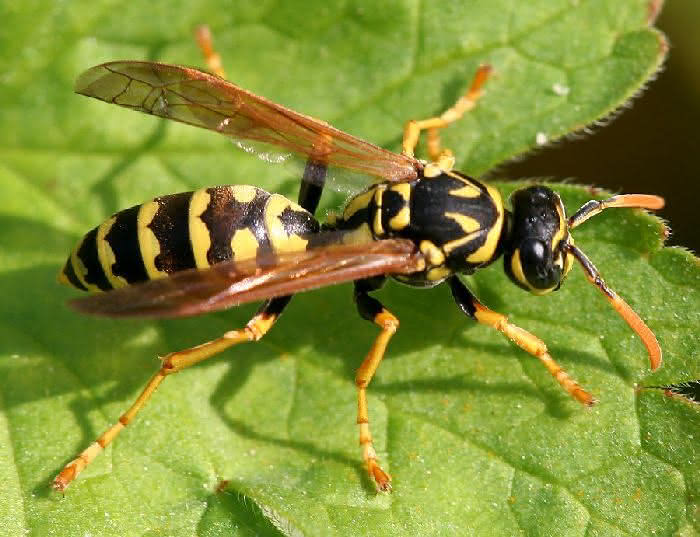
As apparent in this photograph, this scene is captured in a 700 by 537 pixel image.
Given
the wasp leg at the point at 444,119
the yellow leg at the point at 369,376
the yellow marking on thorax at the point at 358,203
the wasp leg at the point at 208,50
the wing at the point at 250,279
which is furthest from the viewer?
the wasp leg at the point at 208,50

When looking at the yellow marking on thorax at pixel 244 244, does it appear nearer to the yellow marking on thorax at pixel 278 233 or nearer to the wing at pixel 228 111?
the yellow marking on thorax at pixel 278 233

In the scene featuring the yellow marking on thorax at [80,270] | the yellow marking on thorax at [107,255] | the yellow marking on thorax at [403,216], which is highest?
the yellow marking on thorax at [403,216]

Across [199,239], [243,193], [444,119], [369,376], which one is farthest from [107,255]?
[444,119]

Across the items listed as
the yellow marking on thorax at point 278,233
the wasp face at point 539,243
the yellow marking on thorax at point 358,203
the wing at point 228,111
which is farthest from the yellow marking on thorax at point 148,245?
the wasp face at point 539,243

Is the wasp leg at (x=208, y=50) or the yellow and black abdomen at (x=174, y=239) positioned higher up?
the wasp leg at (x=208, y=50)

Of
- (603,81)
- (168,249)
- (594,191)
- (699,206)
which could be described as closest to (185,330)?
(168,249)

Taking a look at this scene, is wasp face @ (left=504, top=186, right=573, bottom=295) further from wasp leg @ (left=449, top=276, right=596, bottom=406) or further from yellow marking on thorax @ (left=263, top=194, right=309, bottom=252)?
yellow marking on thorax @ (left=263, top=194, right=309, bottom=252)

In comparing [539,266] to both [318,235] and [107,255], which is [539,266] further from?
[107,255]
